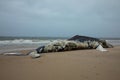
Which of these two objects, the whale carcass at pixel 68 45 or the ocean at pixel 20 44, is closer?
the whale carcass at pixel 68 45

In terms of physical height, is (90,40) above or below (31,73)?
above

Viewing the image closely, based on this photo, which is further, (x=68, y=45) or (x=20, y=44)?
(x=20, y=44)

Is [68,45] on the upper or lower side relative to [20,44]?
upper

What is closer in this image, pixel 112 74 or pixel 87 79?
pixel 87 79

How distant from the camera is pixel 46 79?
292cm

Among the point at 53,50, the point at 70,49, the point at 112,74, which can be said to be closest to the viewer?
the point at 112,74

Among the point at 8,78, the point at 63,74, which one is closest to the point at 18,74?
the point at 8,78

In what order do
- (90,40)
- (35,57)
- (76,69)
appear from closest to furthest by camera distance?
(76,69) < (35,57) < (90,40)

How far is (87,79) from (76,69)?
2.11ft

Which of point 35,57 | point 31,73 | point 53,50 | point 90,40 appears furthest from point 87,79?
point 90,40

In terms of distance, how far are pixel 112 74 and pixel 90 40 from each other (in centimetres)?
662

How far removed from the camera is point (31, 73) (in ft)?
10.6

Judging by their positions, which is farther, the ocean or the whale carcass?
the ocean

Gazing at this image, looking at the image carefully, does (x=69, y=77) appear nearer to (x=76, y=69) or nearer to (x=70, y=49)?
(x=76, y=69)
